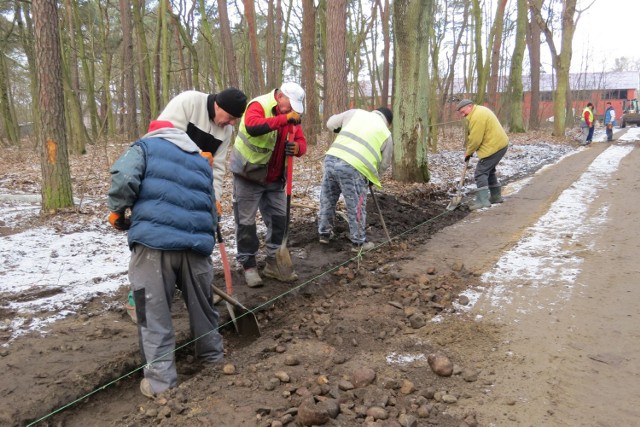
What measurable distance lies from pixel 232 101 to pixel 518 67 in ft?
62.5

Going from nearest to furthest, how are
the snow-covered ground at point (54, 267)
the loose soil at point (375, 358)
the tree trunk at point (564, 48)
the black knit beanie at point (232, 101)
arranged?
the loose soil at point (375, 358) → the black knit beanie at point (232, 101) → the snow-covered ground at point (54, 267) → the tree trunk at point (564, 48)

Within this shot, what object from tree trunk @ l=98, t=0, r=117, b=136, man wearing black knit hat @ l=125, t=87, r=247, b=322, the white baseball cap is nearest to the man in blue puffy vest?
man wearing black knit hat @ l=125, t=87, r=247, b=322

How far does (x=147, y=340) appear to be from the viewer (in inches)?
115

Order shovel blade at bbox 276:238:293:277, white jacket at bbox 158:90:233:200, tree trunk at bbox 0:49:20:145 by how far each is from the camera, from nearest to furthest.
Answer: white jacket at bbox 158:90:233:200 < shovel blade at bbox 276:238:293:277 < tree trunk at bbox 0:49:20:145

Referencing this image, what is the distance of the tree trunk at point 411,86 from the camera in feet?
29.3

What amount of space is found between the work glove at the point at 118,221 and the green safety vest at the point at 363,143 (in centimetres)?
277

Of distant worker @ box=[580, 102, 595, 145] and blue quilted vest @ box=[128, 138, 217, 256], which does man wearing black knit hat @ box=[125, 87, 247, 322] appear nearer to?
blue quilted vest @ box=[128, 138, 217, 256]

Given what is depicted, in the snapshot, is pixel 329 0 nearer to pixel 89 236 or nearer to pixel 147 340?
pixel 89 236

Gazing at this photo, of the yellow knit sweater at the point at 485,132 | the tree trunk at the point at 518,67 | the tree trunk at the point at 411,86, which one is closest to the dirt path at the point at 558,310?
the yellow knit sweater at the point at 485,132

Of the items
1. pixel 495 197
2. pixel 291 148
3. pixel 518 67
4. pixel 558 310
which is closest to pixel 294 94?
pixel 291 148

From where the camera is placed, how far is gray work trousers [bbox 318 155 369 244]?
5.25 metres

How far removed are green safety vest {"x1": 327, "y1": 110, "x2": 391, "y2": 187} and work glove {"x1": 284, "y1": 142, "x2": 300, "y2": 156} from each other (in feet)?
2.72

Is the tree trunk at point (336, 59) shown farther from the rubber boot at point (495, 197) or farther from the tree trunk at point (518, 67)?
the tree trunk at point (518, 67)

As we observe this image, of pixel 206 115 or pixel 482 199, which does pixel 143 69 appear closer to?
pixel 482 199
